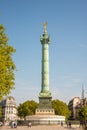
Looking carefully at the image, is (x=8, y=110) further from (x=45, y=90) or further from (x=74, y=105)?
(x=45, y=90)

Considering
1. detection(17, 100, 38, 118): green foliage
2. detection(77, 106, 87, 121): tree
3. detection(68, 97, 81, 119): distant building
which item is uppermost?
detection(68, 97, 81, 119): distant building

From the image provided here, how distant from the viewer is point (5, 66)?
33.2 meters

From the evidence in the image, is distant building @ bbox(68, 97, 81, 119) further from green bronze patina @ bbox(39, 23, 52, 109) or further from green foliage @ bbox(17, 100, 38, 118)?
green bronze patina @ bbox(39, 23, 52, 109)

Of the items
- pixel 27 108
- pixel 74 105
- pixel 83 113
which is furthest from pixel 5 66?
pixel 74 105

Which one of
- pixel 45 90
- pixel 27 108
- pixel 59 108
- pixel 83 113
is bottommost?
pixel 83 113

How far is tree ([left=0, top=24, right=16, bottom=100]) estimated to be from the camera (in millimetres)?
32013

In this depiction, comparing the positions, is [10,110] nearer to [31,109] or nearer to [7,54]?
[31,109]

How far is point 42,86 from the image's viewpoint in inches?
3479

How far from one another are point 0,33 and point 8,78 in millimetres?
5947

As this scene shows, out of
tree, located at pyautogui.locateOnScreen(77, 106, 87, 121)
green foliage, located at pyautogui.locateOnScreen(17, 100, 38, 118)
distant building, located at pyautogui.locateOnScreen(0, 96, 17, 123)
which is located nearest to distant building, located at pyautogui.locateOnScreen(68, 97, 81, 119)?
distant building, located at pyautogui.locateOnScreen(0, 96, 17, 123)

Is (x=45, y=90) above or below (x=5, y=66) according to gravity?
above

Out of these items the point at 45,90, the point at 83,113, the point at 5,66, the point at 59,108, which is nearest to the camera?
the point at 5,66

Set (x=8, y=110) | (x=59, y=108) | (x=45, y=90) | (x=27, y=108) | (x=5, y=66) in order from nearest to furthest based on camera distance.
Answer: (x=5, y=66), (x=45, y=90), (x=59, y=108), (x=27, y=108), (x=8, y=110)

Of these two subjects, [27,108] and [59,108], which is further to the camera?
[27,108]
